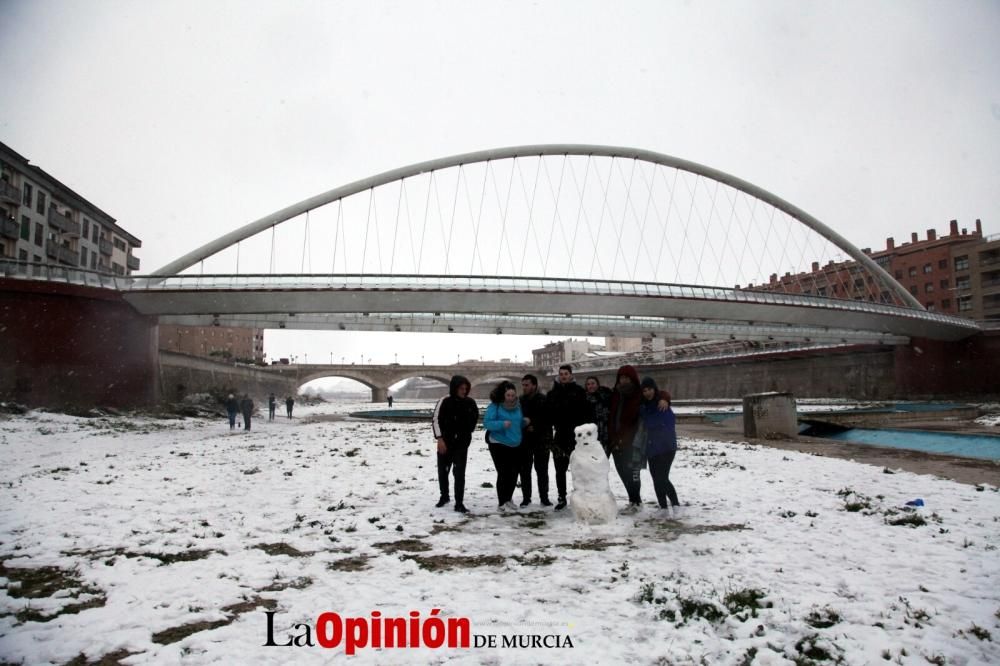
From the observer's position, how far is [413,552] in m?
5.53

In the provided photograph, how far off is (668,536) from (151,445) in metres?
16.6

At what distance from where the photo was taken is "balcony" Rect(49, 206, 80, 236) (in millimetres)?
47650

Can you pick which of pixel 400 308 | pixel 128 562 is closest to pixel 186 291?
pixel 400 308

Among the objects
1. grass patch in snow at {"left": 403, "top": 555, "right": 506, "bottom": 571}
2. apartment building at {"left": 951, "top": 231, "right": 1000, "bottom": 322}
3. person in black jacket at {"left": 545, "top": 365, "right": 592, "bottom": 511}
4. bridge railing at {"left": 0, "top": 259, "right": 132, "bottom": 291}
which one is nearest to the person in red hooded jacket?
person in black jacket at {"left": 545, "top": 365, "right": 592, "bottom": 511}

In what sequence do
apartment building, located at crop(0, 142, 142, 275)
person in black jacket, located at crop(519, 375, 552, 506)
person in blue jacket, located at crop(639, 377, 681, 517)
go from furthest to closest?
apartment building, located at crop(0, 142, 142, 275) < person in black jacket, located at crop(519, 375, 552, 506) < person in blue jacket, located at crop(639, 377, 681, 517)

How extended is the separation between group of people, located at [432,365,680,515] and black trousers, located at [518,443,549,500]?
14mm

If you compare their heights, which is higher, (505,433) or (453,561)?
(505,433)

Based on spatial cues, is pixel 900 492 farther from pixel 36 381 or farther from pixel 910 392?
pixel 910 392

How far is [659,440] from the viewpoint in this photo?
712cm

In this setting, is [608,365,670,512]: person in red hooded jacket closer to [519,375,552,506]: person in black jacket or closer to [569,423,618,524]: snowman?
[569,423,618,524]: snowman

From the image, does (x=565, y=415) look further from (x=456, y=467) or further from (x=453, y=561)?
(x=453, y=561)

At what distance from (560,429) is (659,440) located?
1311 mm

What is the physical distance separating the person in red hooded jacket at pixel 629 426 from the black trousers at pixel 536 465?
956 mm

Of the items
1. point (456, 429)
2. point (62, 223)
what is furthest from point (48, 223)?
point (456, 429)
